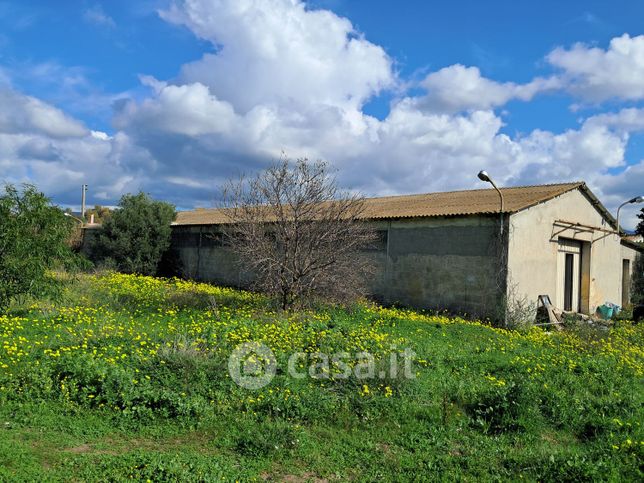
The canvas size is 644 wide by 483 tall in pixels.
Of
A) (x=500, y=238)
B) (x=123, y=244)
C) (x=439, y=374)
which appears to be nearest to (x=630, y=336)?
(x=500, y=238)

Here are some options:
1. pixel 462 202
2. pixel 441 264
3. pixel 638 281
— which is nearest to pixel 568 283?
pixel 462 202

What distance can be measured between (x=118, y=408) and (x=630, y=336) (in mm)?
12624

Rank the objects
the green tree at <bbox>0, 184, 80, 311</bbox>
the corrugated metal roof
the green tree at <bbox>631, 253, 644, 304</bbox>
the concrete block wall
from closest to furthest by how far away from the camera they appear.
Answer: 1. the green tree at <bbox>0, 184, 80, 311</bbox>
2. the concrete block wall
3. the corrugated metal roof
4. the green tree at <bbox>631, 253, 644, 304</bbox>

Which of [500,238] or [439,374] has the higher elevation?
[500,238]

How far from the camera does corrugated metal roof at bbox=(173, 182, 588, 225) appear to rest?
1549 cm

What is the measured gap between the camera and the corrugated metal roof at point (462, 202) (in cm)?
1549

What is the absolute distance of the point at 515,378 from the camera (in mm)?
7719

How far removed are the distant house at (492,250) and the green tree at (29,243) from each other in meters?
9.77

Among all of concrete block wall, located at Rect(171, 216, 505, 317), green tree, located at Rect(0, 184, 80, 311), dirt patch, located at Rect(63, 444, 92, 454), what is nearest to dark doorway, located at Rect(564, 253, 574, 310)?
concrete block wall, located at Rect(171, 216, 505, 317)

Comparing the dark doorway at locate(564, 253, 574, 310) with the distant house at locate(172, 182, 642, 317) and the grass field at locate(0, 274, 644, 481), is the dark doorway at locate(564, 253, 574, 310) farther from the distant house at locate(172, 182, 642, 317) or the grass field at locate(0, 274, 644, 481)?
the grass field at locate(0, 274, 644, 481)

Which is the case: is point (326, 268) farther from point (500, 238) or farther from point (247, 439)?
point (247, 439)

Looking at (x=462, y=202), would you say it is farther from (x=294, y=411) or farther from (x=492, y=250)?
(x=294, y=411)

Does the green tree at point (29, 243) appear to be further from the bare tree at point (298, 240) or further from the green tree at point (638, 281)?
the green tree at point (638, 281)

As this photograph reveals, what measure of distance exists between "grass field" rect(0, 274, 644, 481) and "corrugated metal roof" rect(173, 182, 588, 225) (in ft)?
20.9
